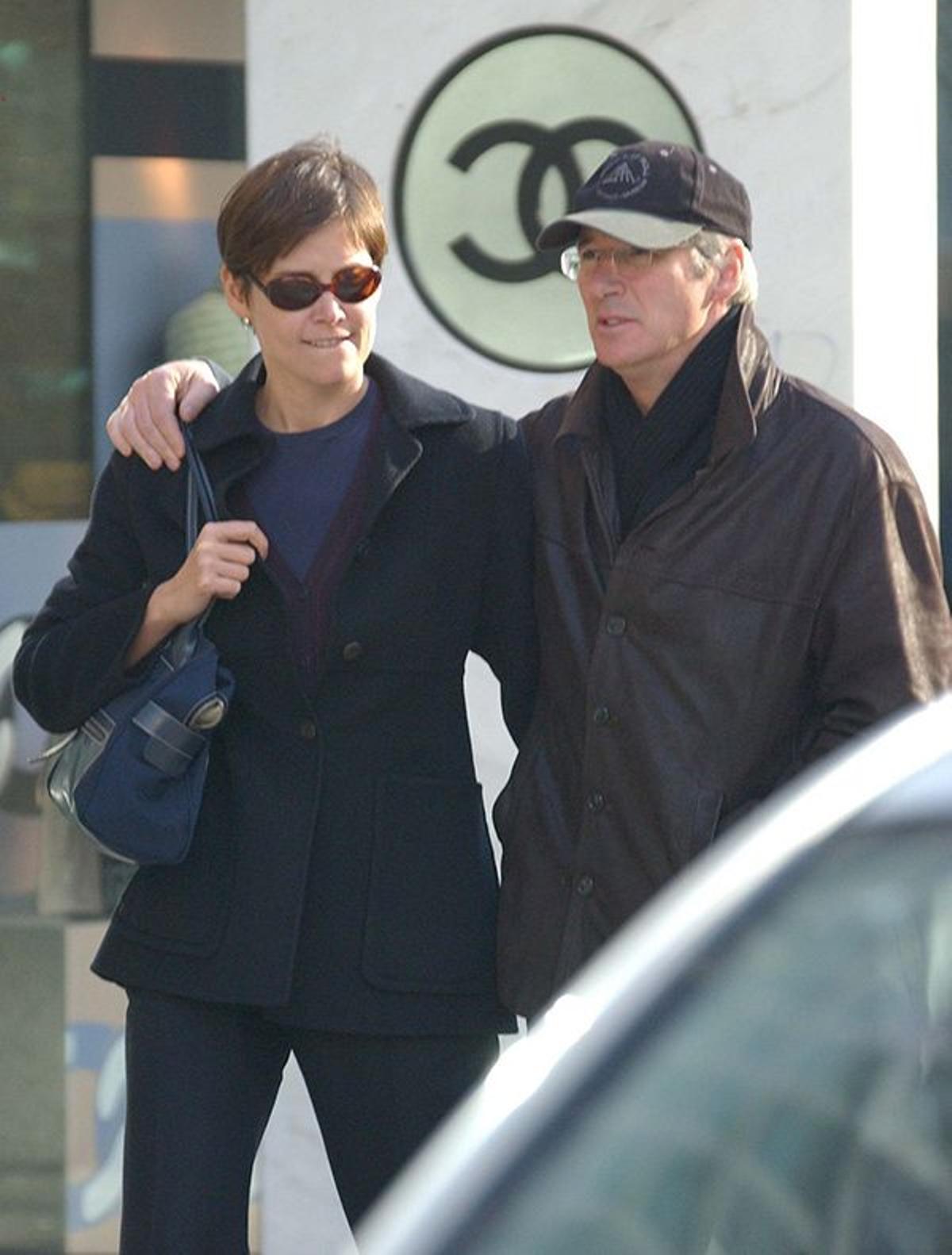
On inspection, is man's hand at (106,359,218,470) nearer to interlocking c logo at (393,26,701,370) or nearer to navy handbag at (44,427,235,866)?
navy handbag at (44,427,235,866)

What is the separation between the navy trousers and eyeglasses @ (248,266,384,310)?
95 cm

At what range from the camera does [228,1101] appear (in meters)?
3.79

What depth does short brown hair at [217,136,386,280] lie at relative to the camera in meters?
3.70

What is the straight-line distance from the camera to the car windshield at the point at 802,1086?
1830mm

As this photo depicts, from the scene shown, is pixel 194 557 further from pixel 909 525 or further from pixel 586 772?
pixel 909 525

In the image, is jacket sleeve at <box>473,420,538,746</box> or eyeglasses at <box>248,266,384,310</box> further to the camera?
jacket sleeve at <box>473,420,538,746</box>

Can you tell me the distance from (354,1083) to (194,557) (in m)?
0.75

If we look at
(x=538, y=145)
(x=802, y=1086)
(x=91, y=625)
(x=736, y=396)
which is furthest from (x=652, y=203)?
(x=802, y=1086)

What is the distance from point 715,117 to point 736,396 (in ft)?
5.78

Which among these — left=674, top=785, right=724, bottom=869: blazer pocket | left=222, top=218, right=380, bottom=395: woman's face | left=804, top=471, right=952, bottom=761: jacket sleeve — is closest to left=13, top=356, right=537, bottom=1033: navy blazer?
left=222, top=218, right=380, bottom=395: woman's face

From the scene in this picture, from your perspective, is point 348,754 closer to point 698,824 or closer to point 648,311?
point 698,824

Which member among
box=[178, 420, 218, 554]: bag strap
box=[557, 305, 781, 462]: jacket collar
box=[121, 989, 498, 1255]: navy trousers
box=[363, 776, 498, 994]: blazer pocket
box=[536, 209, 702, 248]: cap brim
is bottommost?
box=[121, 989, 498, 1255]: navy trousers

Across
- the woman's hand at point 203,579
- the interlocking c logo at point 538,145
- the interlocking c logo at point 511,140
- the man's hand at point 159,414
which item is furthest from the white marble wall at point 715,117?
the woman's hand at point 203,579

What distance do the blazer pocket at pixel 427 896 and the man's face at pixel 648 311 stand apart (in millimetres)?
615
